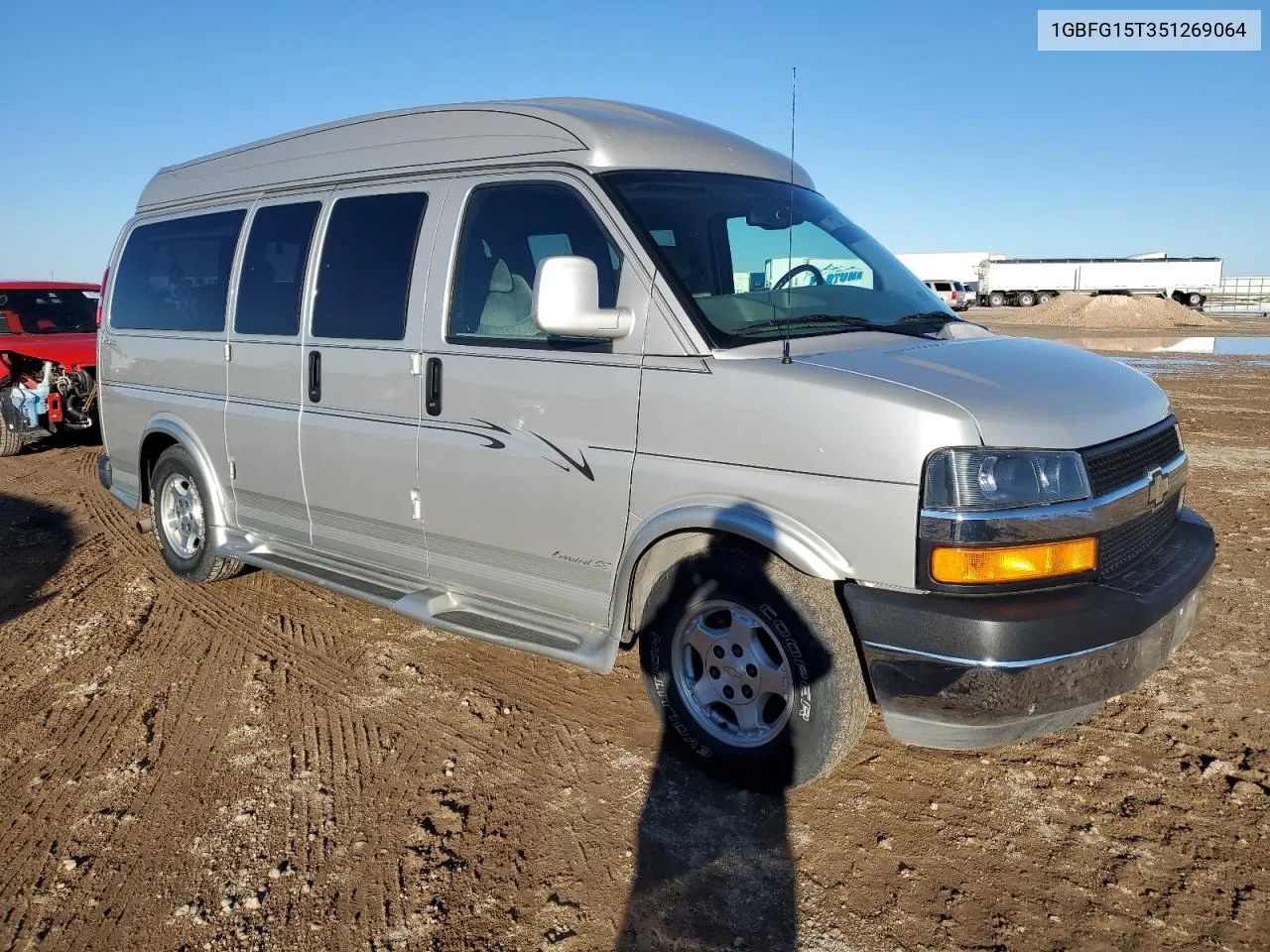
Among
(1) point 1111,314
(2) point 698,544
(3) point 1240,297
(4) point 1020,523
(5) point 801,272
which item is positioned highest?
(3) point 1240,297

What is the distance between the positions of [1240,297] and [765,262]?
72726mm

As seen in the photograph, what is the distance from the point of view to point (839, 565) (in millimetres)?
2980

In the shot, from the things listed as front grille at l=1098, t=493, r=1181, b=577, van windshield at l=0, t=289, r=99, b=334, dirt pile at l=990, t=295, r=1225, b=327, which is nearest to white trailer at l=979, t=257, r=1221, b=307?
dirt pile at l=990, t=295, r=1225, b=327

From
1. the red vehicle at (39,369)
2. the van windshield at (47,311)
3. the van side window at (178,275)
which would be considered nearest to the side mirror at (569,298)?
the van side window at (178,275)

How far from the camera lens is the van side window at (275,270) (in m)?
4.75

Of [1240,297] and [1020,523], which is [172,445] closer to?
[1020,523]

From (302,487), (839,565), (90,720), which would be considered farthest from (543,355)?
(90,720)

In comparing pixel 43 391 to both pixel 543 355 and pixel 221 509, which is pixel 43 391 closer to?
pixel 221 509

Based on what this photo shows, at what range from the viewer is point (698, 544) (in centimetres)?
337

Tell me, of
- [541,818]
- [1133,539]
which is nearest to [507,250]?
[541,818]

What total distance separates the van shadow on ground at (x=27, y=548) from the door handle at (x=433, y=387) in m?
3.23

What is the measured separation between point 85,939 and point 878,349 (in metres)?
3.16

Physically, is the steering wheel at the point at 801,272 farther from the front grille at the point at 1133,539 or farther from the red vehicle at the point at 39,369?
the red vehicle at the point at 39,369

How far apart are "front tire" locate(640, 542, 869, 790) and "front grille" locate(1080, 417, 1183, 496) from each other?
92cm
